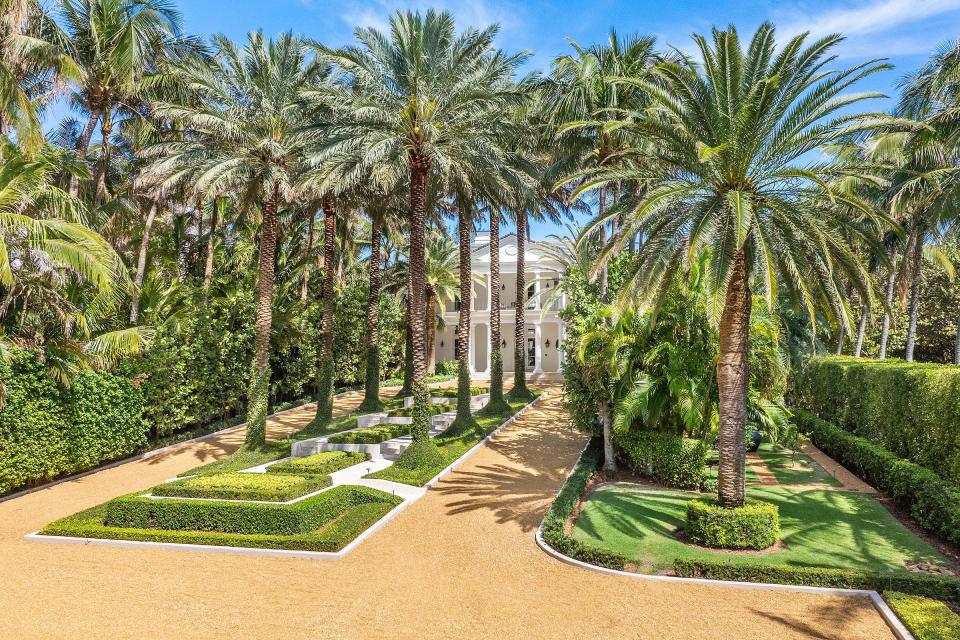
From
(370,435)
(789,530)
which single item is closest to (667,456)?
(789,530)

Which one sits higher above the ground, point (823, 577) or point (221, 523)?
point (823, 577)

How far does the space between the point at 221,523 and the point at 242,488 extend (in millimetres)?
1021

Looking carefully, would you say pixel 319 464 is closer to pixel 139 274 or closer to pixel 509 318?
pixel 139 274

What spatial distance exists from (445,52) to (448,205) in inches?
385

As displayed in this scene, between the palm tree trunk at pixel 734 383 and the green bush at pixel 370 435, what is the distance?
10424mm

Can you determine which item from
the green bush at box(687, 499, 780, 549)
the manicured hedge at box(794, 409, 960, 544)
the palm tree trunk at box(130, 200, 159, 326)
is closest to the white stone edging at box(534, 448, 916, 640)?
the green bush at box(687, 499, 780, 549)

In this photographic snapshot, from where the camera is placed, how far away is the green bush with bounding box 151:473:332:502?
11578mm

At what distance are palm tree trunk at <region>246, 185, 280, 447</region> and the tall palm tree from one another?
372 centimetres

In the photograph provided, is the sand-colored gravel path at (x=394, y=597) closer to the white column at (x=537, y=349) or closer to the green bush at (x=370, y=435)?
the green bush at (x=370, y=435)

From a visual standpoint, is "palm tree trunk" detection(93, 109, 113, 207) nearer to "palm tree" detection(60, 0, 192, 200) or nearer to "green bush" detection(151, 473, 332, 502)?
"palm tree" detection(60, 0, 192, 200)

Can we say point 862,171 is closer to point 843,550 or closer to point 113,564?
point 843,550

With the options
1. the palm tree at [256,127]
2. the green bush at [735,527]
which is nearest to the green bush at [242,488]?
the palm tree at [256,127]

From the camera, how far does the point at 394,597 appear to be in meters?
8.16

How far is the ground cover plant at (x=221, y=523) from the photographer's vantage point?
10.2 m
